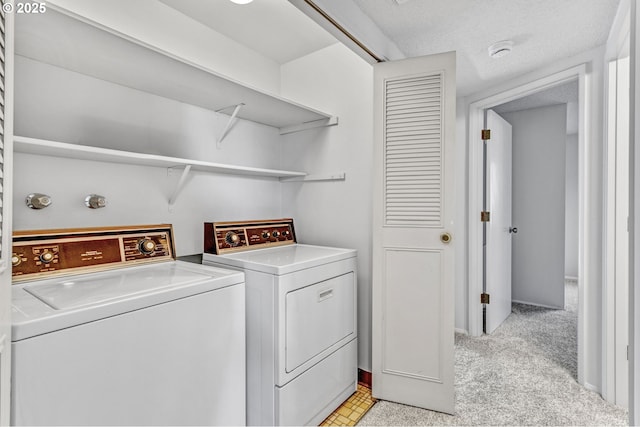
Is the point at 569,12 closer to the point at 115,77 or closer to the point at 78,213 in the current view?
the point at 115,77

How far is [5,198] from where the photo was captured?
82cm

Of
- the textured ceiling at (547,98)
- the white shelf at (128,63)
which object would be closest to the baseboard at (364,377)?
the white shelf at (128,63)

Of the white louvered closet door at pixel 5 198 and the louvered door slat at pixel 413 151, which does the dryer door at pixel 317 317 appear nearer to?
the louvered door slat at pixel 413 151

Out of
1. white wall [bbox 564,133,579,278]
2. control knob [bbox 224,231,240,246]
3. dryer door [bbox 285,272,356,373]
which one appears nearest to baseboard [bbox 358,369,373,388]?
dryer door [bbox 285,272,356,373]

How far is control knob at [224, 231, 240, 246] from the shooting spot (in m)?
2.01

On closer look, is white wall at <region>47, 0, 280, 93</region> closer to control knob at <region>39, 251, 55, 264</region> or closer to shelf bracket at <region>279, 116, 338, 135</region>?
shelf bracket at <region>279, 116, 338, 135</region>

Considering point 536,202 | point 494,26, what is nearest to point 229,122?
point 494,26

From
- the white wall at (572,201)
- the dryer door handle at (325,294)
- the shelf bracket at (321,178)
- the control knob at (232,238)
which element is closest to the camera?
the dryer door handle at (325,294)

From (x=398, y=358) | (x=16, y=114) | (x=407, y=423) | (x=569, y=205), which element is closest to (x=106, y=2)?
(x=16, y=114)

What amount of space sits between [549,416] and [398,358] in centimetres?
85

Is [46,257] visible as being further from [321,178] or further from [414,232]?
[414,232]

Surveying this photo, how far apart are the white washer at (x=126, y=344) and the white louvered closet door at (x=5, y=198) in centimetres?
5

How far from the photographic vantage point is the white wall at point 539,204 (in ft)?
11.8

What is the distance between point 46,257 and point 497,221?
3320 mm
